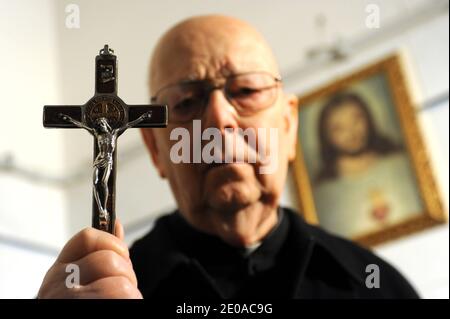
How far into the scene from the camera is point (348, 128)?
3295mm

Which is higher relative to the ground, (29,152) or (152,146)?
(29,152)

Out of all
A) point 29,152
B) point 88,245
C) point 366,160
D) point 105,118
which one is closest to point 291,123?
point 105,118

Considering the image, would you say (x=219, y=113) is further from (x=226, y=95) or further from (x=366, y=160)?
(x=366, y=160)

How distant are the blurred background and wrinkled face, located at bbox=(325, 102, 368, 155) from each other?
226mm

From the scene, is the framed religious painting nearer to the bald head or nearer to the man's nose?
the bald head

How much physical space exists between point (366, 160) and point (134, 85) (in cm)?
136

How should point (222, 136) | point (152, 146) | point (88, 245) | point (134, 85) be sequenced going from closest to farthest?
1. point (88, 245)
2. point (222, 136)
3. point (152, 146)
4. point (134, 85)

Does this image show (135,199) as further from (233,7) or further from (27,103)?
(233,7)

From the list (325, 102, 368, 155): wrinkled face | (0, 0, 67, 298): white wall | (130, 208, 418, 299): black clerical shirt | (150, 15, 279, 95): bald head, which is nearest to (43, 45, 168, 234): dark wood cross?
(150, 15, 279, 95): bald head

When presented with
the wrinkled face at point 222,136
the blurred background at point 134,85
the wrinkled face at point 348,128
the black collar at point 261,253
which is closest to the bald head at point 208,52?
the wrinkled face at point 222,136

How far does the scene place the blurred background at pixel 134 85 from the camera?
9.35 ft

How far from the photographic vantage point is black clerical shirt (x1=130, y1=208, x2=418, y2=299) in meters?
1.48
